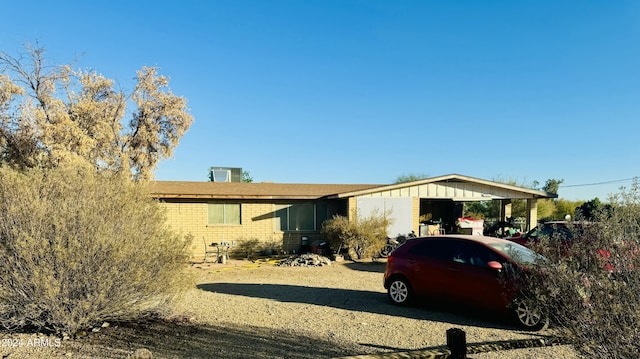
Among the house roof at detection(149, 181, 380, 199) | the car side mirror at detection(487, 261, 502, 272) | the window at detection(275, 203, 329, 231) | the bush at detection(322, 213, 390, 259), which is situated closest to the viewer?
the car side mirror at detection(487, 261, 502, 272)

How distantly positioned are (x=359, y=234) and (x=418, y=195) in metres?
3.84

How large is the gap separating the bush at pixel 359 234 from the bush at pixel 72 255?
10724 millimetres

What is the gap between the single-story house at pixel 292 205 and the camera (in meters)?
18.5

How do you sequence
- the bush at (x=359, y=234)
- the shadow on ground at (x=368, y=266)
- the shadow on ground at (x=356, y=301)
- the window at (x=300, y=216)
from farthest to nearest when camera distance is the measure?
the window at (x=300, y=216) → the bush at (x=359, y=234) → the shadow on ground at (x=368, y=266) → the shadow on ground at (x=356, y=301)

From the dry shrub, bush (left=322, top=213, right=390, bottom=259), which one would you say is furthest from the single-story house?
bush (left=322, top=213, right=390, bottom=259)

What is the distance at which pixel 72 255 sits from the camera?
19.6 ft

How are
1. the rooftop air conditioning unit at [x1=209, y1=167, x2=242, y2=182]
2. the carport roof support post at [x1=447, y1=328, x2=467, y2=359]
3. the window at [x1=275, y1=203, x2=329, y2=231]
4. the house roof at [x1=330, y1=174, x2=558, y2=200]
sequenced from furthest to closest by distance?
the rooftop air conditioning unit at [x1=209, y1=167, x2=242, y2=182], the window at [x1=275, y1=203, x2=329, y2=231], the house roof at [x1=330, y1=174, x2=558, y2=200], the carport roof support post at [x1=447, y1=328, x2=467, y2=359]

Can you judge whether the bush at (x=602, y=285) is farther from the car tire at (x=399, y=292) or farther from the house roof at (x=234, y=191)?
the house roof at (x=234, y=191)

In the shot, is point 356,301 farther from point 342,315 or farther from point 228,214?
point 228,214

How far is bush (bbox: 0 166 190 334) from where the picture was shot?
19.5 feet

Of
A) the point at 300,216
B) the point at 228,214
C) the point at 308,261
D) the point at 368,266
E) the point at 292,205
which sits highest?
the point at 292,205

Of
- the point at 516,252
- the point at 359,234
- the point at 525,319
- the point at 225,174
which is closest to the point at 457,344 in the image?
the point at 516,252

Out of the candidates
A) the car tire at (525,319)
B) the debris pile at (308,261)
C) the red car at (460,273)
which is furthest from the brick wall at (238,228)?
the car tire at (525,319)

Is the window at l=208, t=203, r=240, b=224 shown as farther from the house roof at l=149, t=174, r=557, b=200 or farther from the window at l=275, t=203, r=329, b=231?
the window at l=275, t=203, r=329, b=231
